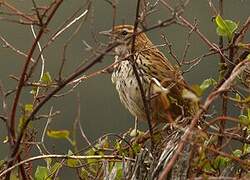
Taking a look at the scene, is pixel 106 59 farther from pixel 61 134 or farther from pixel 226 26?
pixel 61 134

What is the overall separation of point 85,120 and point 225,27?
56.7 inches

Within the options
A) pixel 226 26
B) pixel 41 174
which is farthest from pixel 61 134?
pixel 226 26

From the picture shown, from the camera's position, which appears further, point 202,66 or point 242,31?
point 202,66

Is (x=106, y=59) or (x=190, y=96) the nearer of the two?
(x=190, y=96)

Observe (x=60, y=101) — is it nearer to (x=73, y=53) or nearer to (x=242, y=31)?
(x=73, y=53)

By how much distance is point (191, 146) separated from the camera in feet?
5.14

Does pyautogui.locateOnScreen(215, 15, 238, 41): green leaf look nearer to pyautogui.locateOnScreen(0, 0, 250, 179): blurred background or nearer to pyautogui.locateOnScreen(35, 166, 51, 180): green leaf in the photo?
pyautogui.locateOnScreen(35, 166, 51, 180): green leaf

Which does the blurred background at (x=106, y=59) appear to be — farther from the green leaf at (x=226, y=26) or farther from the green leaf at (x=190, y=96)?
the green leaf at (x=190, y=96)

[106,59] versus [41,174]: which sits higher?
[106,59]

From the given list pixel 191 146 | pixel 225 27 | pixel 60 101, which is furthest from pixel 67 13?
pixel 191 146

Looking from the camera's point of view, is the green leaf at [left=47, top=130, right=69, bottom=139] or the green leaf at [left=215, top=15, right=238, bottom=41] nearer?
the green leaf at [left=47, top=130, right=69, bottom=139]

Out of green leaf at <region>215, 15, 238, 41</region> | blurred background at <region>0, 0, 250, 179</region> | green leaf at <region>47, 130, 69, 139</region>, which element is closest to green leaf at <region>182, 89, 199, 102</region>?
green leaf at <region>47, 130, 69, 139</region>

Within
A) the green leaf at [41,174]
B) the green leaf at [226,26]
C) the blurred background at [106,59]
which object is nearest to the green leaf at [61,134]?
the green leaf at [41,174]

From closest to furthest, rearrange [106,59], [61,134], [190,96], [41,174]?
[190,96] → [61,134] → [41,174] → [106,59]
